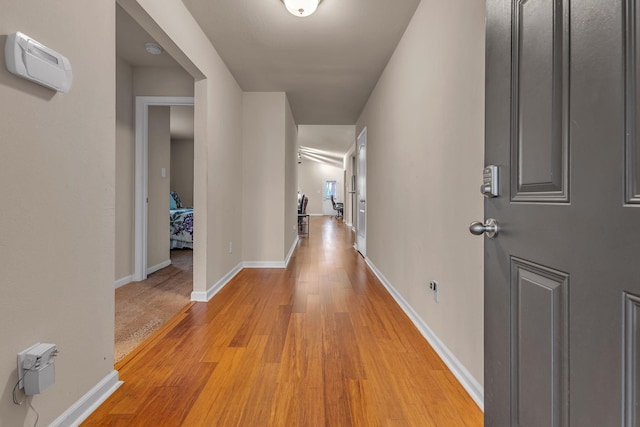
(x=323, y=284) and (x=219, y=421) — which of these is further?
(x=323, y=284)

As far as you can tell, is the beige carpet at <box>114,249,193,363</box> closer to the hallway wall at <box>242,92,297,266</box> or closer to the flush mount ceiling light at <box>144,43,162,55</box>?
the hallway wall at <box>242,92,297,266</box>

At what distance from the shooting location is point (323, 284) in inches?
131

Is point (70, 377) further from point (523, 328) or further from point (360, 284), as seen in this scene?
point (360, 284)

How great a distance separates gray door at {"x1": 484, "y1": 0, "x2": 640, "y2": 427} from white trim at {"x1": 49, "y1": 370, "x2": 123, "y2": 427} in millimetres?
1565

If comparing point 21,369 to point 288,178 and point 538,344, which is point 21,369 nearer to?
point 538,344

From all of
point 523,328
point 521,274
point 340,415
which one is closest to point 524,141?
point 521,274

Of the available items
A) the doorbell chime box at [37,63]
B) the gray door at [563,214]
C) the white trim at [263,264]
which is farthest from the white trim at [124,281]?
the gray door at [563,214]

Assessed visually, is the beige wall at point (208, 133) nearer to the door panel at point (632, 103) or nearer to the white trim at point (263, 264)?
the white trim at point (263, 264)

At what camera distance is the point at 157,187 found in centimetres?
384

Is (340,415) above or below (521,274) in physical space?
below

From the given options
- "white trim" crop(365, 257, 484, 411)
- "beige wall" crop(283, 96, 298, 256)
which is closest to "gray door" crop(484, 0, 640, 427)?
"white trim" crop(365, 257, 484, 411)

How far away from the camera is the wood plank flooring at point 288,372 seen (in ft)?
4.26

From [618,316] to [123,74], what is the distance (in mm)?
4123

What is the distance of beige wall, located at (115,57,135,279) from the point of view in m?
3.15
